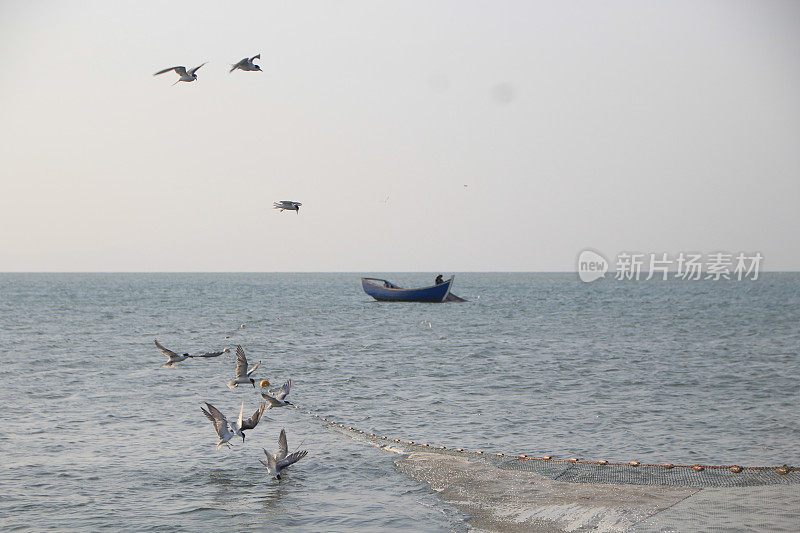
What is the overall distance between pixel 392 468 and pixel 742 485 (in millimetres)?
5273

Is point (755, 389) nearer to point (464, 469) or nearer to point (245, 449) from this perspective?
point (464, 469)

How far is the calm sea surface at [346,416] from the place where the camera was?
11.0 meters

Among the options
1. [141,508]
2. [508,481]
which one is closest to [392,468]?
[508,481]

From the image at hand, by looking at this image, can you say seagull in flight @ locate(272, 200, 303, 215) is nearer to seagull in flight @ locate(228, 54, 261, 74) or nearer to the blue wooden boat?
seagull in flight @ locate(228, 54, 261, 74)

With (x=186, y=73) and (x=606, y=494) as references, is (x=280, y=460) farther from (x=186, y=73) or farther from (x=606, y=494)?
(x=186, y=73)

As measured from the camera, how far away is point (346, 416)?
18.4 metres

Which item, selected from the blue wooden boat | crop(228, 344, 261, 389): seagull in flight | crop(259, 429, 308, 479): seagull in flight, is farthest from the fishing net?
the blue wooden boat

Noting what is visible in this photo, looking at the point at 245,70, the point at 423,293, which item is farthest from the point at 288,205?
the point at 423,293

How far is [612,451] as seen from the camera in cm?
1467

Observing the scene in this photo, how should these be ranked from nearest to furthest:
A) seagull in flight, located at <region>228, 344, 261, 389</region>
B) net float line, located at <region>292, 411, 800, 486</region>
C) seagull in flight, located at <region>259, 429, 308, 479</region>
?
net float line, located at <region>292, 411, 800, 486</region>
seagull in flight, located at <region>259, 429, 308, 479</region>
seagull in flight, located at <region>228, 344, 261, 389</region>

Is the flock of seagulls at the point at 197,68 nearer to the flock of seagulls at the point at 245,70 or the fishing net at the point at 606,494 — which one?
the flock of seagulls at the point at 245,70

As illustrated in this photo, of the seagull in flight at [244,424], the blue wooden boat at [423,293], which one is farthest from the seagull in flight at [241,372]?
the blue wooden boat at [423,293]

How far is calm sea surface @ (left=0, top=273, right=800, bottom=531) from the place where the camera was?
435 inches

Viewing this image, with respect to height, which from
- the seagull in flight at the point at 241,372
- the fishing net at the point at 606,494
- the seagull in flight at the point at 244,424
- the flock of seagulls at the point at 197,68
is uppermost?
the flock of seagulls at the point at 197,68
